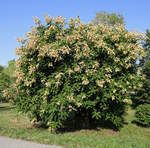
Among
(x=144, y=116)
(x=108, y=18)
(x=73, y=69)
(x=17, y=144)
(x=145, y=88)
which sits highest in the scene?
(x=108, y=18)

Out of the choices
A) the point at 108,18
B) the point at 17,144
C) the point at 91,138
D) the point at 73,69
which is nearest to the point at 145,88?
the point at 73,69

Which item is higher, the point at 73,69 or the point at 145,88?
the point at 145,88

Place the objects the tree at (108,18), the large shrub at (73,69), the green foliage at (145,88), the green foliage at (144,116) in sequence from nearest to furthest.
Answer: the large shrub at (73,69), the green foliage at (144,116), the green foliage at (145,88), the tree at (108,18)

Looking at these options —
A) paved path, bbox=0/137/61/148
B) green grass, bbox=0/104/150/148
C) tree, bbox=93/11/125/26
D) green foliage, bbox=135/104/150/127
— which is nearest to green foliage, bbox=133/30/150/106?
green foliage, bbox=135/104/150/127

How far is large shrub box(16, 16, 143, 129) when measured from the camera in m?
11.4

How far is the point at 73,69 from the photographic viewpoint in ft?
37.7

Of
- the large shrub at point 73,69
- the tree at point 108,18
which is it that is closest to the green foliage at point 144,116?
the large shrub at point 73,69

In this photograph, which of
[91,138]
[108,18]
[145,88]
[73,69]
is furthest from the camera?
[108,18]

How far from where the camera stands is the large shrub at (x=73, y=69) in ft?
37.6

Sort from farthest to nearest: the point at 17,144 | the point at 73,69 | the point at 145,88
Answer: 1. the point at 145,88
2. the point at 73,69
3. the point at 17,144

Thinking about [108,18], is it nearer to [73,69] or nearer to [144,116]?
[144,116]

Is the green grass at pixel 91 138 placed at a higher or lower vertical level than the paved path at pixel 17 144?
higher

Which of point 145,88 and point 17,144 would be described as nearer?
point 17,144

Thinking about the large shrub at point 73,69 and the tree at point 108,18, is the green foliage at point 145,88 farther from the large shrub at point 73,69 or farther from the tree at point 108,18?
the tree at point 108,18
